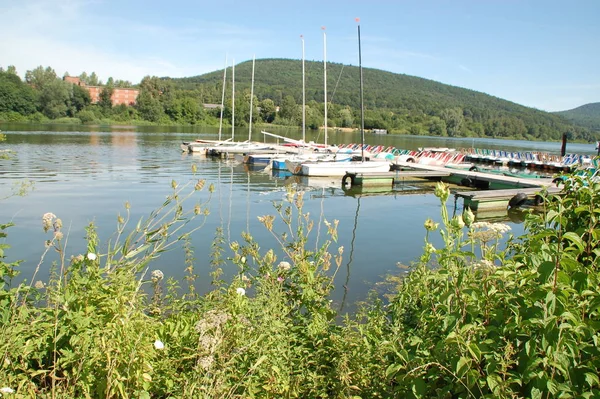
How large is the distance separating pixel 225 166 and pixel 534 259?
29.2 meters

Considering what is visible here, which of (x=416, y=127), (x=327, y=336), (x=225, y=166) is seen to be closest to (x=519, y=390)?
(x=327, y=336)

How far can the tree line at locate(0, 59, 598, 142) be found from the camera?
9031 centimetres

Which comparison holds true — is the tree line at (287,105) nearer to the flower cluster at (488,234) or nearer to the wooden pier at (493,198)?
the wooden pier at (493,198)

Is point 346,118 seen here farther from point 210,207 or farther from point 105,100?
point 210,207

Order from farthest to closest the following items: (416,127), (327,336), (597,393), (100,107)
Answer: (416,127) → (100,107) → (327,336) → (597,393)

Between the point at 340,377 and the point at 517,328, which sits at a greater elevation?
the point at 517,328

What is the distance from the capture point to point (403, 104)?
156125 millimetres

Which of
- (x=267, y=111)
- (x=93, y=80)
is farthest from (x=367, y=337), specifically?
(x=93, y=80)

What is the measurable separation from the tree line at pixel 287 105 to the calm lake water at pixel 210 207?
2855 centimetres

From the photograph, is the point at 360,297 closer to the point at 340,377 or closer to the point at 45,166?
the point at 340,377

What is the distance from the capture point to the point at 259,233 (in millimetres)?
12648

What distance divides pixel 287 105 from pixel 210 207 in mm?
82860

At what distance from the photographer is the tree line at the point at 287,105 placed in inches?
3556

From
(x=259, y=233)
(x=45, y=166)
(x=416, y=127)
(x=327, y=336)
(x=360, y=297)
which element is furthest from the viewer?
(x=416, y=127)
